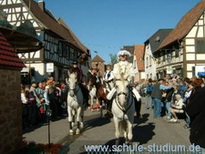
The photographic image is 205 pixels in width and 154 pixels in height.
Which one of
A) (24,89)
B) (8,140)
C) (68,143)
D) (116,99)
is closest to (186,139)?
(116,99)

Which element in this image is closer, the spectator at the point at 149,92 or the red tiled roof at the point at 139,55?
the spectator at the point at 149,92

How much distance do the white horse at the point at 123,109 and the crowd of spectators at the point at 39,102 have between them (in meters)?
5.42

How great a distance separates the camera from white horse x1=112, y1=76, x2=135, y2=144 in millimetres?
8046

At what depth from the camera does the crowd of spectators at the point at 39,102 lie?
43.7ft

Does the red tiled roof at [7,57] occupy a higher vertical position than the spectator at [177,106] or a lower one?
higher

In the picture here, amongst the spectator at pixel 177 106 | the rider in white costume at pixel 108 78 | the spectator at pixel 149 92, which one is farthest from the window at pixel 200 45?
the rider in white costume at pixel 108 78

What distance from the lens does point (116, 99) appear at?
854 cm

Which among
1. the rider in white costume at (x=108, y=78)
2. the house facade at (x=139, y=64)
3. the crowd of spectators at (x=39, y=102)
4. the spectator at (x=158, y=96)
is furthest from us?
the house facade at (x=139, y=64)

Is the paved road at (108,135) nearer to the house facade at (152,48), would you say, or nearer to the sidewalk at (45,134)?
the sidewalk at (45,134)

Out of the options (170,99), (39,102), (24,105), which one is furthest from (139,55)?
(24,105)

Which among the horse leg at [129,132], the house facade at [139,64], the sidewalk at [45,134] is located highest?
the house facade at [139,64]

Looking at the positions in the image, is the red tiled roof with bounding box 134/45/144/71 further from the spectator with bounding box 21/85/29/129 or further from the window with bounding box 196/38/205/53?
the spectator with bounding box 21/85/29/129

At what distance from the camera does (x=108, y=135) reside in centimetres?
1092

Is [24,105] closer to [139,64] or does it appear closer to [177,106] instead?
[177,106]
